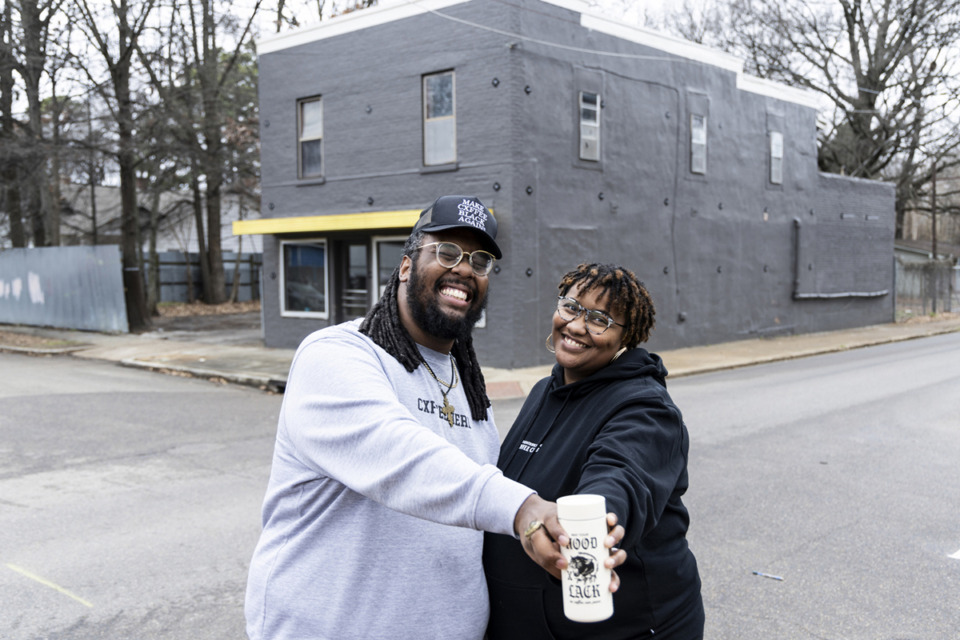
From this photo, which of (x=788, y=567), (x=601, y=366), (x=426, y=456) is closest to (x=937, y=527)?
(x=788, y=567)

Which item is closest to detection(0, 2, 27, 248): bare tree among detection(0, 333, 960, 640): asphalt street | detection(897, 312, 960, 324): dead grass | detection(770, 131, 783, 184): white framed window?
detection(0, 333, 960, 640): asphalt street

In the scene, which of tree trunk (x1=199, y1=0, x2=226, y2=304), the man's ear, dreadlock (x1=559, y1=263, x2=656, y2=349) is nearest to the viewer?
the man's ear

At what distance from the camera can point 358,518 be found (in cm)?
196

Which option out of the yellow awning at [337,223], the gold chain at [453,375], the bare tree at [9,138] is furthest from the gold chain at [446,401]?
the bare tree at [9,138]

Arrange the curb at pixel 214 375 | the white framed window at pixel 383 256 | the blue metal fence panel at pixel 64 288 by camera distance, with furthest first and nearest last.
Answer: the blue metal fence panel at pixel 64 288 → the white framed window at pixel 383 256 → the curb at pixel 214 375

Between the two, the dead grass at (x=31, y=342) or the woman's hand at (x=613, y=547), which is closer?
the woman's hand at (x=613, y=547)

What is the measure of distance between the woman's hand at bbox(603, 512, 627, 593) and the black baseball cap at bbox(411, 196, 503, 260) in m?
0.93

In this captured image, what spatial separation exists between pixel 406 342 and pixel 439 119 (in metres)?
14.5

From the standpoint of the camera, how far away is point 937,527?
5781mm

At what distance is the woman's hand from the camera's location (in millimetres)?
1563

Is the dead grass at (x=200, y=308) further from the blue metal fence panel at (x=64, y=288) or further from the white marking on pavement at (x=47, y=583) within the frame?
the white marking on pavement at (x=47, y=583)

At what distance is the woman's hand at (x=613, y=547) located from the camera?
1.56 m

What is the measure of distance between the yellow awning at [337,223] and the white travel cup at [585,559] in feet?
44.7

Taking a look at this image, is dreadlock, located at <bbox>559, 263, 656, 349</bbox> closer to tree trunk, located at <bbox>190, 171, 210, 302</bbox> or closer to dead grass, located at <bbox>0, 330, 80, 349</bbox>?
dead grass, located at <bbox>0, 330, 80, 349</bbox>
